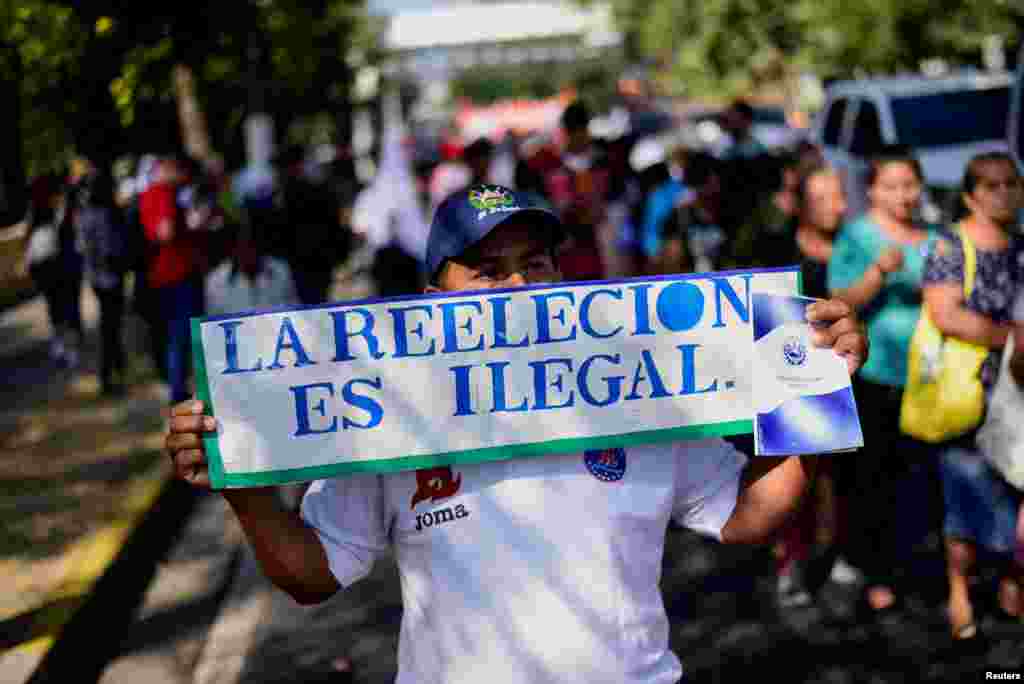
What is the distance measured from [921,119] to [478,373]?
1067 cm

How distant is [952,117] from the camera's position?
492 inches

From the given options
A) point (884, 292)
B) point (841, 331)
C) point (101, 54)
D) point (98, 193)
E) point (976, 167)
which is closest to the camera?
point (841, 331)

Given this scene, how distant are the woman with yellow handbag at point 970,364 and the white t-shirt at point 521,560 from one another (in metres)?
2.61

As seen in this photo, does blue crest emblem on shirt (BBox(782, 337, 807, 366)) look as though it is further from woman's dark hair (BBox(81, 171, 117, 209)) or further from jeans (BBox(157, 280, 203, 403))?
woman's dark hair (BBox(81, 171, 117, 209))

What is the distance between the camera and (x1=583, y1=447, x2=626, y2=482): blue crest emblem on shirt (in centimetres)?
254

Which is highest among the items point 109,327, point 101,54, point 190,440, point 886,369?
point 101,54

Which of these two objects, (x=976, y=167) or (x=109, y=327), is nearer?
(x=976, y=167)

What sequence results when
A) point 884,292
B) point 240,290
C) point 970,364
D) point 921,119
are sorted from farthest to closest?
1. point 921,119
2. point 240,290
3. point 884,292
4. point 970,364

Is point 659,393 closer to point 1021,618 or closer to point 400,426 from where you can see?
point 400,426

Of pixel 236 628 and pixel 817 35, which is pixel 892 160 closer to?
pixel 236 628

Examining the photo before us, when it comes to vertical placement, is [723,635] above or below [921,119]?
below

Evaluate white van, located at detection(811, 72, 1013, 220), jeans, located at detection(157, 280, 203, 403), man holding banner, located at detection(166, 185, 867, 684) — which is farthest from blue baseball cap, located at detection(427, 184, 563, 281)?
white van, located at detection(811, 72, 1013, 220)

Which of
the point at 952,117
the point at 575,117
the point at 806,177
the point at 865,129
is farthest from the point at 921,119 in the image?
the point at 806,177

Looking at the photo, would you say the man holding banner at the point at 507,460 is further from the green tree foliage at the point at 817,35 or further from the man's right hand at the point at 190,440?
the green tree foliage at the point at 817,35
